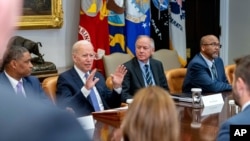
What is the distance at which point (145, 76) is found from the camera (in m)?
4.48

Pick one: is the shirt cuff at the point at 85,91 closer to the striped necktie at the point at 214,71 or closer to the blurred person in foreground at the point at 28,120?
the striped necktie at the point at 214,71

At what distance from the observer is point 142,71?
4.45 meters

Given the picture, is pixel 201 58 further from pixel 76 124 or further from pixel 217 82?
pixel 76 124

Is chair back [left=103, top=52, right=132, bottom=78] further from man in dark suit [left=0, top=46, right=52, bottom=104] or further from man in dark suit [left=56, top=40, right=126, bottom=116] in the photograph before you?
man in dark suit [left=0, top=46, right=52, bottom=104]

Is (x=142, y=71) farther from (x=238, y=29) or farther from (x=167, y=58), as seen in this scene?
(x=238, y=29)

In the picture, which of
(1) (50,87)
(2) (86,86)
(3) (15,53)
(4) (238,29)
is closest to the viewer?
(2) (86,86)

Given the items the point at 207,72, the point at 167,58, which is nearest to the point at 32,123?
the point at 207,72

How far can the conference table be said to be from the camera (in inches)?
105

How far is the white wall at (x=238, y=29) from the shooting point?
726cm

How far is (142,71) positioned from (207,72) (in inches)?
29.0

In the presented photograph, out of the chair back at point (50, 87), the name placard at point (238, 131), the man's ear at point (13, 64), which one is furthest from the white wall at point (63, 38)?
the name placard at point (238, 131)

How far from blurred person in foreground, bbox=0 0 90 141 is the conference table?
7.07ft

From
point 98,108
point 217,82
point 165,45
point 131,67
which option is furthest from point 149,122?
point 165,45

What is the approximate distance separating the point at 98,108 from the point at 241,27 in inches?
169
